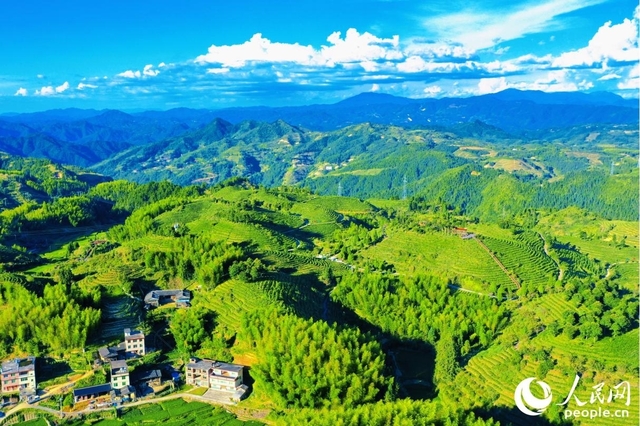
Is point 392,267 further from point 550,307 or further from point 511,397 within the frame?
point 511,397

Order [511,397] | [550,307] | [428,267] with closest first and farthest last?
1. [511,397]
2. [550,307]
3. [428,267]

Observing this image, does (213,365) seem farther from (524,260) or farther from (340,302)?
(524,260)

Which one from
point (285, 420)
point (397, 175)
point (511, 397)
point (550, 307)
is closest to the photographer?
point (285, 420)

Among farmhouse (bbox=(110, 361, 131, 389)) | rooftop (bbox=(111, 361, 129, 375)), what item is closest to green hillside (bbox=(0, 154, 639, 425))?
farmhouse (bbox=(110, 361, 131, 389))

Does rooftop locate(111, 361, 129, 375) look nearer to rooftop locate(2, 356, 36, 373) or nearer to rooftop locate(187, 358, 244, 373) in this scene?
rooftop locate(187, 358, 244, 373)

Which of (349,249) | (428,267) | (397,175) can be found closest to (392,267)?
(428,267)

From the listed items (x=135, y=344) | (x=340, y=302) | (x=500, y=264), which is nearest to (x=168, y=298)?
(x=135, y=344)
